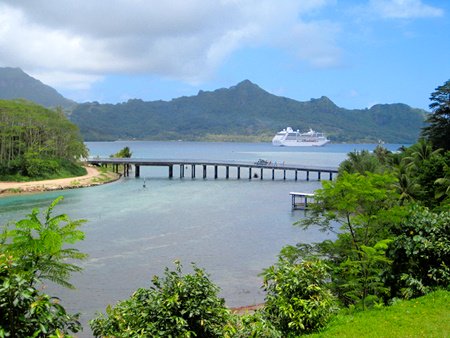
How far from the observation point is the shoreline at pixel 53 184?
2589 inches

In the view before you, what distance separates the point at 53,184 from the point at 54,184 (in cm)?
15

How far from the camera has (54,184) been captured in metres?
71.6

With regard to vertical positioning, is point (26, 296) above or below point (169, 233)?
above

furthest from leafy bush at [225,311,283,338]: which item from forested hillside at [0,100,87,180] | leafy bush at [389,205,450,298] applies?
forested hillside at [0,100,87,180]

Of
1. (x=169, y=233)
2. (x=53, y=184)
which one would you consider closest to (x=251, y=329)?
(x=169, y=233)

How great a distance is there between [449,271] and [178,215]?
38709 millimetres

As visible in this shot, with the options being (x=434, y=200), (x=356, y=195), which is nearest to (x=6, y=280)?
(x=356, y=195)

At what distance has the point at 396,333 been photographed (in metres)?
10.6

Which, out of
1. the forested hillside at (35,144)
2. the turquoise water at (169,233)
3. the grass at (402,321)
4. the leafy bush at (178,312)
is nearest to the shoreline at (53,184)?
the turquoise water at (169,233)

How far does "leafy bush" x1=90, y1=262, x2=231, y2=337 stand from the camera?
8539 mm

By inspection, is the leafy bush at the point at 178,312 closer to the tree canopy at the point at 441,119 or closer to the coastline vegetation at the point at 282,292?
the coastline vegetation at the point at 282,292

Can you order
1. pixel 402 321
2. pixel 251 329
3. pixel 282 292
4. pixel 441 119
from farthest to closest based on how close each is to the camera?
pixel 441 119
pixel 402 321
pixel 282 292
pixel 251 329

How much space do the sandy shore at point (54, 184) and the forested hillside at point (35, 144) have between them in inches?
127

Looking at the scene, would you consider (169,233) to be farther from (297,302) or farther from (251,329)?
(251,329)
